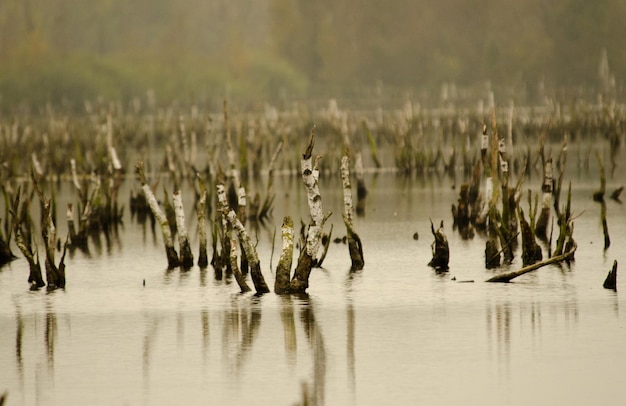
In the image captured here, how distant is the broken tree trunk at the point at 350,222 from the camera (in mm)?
9609

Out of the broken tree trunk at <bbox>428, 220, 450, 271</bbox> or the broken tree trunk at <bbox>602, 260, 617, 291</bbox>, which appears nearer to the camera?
the broken tree trunk at <bbox>602, 260, 617, 291</bbox>

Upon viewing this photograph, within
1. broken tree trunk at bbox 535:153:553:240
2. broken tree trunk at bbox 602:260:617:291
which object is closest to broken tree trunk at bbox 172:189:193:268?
broken tree trunk at bbox 535:153:553:240

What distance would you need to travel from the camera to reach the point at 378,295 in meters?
8.73

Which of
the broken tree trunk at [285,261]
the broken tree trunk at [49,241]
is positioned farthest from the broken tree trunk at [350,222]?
the broken tree trunk at [49,241]

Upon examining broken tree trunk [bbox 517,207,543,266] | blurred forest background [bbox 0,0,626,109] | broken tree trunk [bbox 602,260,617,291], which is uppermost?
blurred forest background [bbox 0,0,626,109]

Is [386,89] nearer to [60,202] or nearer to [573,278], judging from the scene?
[60,202]

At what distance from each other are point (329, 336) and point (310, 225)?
122 cm

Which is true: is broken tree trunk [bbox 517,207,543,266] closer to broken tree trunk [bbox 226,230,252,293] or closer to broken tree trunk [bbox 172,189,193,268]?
broken tree trunk [bbox 226,230,252,293]

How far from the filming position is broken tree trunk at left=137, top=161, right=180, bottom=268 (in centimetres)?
991

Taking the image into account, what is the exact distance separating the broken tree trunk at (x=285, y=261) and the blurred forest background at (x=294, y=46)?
48556 millimetres

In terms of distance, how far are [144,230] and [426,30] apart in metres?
68.2

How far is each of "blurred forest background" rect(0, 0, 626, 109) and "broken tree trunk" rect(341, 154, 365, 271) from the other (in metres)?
47.3

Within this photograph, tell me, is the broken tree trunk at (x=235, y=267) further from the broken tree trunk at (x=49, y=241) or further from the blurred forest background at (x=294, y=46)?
the blurred forest background at (x=294, y=46)

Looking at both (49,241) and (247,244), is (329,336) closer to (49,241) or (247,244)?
(247,244)
